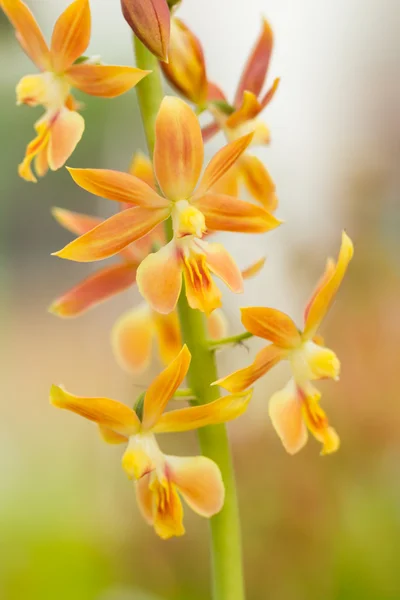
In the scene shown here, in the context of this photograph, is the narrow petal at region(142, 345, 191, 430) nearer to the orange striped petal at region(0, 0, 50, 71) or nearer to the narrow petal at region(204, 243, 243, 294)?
the narrow petal at region(204, 243, 243, 294)

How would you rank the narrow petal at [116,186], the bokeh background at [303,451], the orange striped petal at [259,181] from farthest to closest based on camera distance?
the bokeh background at [303,451]
the orange striped petal at [259,181]
the narrow petal at [116,186]

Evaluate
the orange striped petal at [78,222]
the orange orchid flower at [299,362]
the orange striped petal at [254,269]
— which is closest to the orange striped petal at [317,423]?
the orange orchid flower at [299,362]

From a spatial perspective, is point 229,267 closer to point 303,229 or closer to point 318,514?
point 318,514

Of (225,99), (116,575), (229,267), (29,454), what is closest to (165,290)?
(229,267)

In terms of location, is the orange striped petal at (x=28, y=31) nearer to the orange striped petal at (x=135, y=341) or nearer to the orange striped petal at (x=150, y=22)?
the orange striped petal at (x=150, y=22)

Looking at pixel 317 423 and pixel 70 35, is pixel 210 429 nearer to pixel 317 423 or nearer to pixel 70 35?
pixel 317 423

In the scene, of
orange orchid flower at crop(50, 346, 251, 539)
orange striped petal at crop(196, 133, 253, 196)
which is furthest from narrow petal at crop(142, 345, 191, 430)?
orange striped petal at crop(196, 133, 253, 196)

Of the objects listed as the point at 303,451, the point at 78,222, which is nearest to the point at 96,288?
the point at 78,222

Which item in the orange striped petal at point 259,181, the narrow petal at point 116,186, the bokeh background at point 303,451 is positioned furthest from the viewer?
the bokeh background at point 303,451
